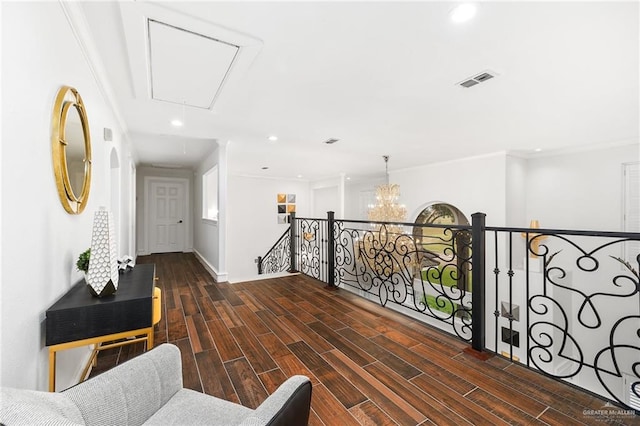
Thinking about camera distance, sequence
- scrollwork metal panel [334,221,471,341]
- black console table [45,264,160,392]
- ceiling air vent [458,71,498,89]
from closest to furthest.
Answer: black console table [45,264,160,392] < ceiling air vent [458,71,498,89] < scrollwork metal panel [334,221,471,341]

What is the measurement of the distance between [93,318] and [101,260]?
34 cm

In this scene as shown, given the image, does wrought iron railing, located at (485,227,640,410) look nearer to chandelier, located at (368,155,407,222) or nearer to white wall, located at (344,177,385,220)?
chandelier, located at (368,155,407,222)

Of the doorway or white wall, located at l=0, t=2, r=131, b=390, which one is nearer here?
white wall, located at l=0, t=2, r=131, b=390

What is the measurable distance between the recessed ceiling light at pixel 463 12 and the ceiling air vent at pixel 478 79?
85 centimetres

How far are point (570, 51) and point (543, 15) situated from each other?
64 cm

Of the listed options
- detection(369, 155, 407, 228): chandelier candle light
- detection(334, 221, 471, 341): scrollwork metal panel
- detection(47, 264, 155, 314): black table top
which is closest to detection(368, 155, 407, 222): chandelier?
detection(369, 155, 407, 228): chandelier candle light

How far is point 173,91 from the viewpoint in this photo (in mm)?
2752

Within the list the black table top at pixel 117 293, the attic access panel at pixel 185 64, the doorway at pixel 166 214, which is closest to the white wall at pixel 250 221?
the doorway at pixel 166 214

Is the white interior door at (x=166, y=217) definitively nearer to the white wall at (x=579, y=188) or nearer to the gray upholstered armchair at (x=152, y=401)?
the gray upholstered armchair at (x=152, y=401)

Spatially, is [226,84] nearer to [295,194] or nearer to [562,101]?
[562,101]

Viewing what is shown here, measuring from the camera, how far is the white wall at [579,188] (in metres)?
4.65

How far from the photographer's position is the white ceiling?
1.72m

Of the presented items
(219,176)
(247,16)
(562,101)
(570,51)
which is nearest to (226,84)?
(247,16)

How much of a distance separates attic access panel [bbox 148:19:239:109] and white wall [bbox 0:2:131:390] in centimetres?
52
